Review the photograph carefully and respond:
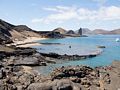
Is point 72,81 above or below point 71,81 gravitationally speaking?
below

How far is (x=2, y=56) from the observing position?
2872 inches

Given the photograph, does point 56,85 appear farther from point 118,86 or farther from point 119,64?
point 119,64

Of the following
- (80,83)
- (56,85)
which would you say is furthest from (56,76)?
(56,85)

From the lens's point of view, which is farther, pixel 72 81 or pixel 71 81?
pixel 72 81

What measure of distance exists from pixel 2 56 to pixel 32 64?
11.0m

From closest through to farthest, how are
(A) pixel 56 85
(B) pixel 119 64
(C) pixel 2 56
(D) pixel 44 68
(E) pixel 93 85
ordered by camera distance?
(A) pixel 56 85, (E) pixel 93 85, (B) pixel 119 64, (D) pixel 44 68, (C) pixel 2 56

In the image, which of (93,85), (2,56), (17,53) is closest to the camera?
(93,85)

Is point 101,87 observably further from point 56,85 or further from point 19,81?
point 19,81

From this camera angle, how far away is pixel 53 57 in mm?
80812

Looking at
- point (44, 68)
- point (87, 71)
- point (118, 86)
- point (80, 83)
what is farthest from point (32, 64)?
point (118, 86)

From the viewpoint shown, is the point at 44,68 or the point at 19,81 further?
the point at 44,68

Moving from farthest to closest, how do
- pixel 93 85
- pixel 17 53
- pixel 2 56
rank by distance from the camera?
1. pixel 17 53
2. pixel 2 56
3. pixel 93 85

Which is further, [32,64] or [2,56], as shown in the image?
[2,56]

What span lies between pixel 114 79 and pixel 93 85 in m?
2.69
